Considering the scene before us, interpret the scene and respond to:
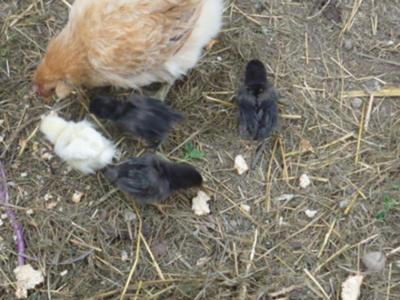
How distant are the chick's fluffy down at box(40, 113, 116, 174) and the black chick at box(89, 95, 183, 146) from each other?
0.34 ft

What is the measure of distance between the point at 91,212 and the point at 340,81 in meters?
1.39

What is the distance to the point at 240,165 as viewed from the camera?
3191 mm

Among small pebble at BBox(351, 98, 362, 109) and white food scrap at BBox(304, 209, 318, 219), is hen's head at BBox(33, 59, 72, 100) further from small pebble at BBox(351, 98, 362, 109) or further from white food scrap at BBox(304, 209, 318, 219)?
small pebble at BBox(351, 98, 362, 109)

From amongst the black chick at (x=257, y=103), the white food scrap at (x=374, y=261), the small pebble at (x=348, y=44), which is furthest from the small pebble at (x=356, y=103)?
the white food scrap at (x=374, y=261)

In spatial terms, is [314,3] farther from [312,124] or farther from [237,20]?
[312,124]

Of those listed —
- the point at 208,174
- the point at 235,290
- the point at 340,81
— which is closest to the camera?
the point at 235,290

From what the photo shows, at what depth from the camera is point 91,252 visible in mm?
3010

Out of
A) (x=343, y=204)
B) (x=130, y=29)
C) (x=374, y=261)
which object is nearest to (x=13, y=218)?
(x=130, y=29)

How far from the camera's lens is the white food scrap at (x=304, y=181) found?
317 cm

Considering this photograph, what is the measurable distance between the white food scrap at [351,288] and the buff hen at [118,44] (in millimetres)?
1270

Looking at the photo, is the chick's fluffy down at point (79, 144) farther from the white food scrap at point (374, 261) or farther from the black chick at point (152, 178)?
the white food scrap at point (374, 261)

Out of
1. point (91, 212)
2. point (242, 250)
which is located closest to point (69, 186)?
point (91, 212)

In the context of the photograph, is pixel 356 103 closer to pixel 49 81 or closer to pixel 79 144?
pixel 79 144

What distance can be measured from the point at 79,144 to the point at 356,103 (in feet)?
4.49
